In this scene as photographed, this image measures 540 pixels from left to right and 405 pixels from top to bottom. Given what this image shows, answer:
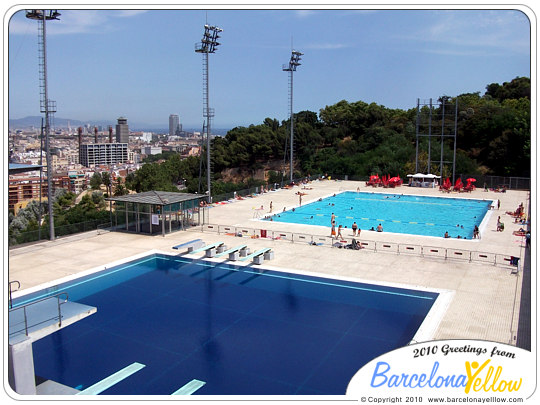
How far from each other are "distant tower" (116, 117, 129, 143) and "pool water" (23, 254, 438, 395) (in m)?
128

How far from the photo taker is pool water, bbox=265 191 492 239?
94.1 ft

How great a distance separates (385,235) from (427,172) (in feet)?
76.7

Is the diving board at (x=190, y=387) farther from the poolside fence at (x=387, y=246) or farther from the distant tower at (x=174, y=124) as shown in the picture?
the distant tower at (x=174, y=124)

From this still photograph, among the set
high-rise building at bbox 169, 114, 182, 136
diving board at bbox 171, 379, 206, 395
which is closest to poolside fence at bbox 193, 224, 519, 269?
diving board at bbox 171, 379, 206, 395

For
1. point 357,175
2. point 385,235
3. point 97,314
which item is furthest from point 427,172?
point 97,314

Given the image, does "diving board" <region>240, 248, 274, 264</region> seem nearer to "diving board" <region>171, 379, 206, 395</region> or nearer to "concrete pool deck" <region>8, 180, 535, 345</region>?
"concrete pool deck" <region>8, 180, 535, 345</region>

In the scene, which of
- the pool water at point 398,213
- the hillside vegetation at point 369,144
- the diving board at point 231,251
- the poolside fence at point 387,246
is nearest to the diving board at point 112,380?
the diving board at point 231,251

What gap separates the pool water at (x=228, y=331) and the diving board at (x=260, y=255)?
2.70ft

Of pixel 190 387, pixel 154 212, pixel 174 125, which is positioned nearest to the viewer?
pixel 190 387

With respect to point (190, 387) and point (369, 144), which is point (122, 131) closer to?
point (369, 144)

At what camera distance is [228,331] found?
13500 mm

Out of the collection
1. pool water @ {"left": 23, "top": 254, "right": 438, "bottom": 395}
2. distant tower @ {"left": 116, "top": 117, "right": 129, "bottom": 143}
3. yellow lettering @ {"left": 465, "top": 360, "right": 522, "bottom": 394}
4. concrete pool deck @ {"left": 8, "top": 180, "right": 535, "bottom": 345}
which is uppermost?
distant tower @ {"left": 116, "top": 117, "right": 129, "bottom": 143}

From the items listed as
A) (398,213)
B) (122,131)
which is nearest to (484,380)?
(398,213)

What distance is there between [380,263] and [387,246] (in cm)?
196
